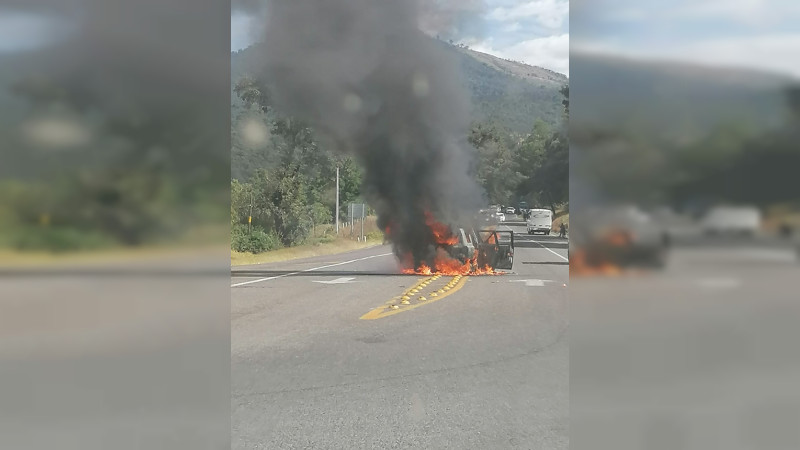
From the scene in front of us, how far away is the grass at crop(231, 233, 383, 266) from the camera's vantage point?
1958 centimetres

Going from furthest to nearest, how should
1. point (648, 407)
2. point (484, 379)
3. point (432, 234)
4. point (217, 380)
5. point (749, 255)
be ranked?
point (432, 234), point (484, 379), point (217, 380), point (648, 407), point (749, 255)

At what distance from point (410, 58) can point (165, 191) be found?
1013cm

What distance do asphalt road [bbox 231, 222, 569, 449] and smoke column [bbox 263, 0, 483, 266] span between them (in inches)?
114

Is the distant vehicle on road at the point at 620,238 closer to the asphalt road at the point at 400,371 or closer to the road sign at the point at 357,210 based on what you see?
the asphalt road at the point at 400,371

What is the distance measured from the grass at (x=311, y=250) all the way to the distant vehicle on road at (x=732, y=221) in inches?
600

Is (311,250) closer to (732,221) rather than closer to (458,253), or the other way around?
(458,253)

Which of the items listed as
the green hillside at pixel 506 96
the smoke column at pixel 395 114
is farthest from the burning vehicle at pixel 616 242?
the smoke column at pixel 395 114

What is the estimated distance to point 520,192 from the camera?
2.44m

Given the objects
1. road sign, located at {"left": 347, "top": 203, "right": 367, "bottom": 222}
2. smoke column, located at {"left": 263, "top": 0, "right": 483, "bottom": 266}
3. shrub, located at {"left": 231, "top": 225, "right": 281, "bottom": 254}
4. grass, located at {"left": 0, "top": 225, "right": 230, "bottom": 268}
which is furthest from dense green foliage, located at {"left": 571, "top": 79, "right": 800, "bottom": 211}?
road sign, located at {"left": 347, "top": 203, "right": 367, "bottom": 222}

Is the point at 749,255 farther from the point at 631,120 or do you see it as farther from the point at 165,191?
the point at 165,191

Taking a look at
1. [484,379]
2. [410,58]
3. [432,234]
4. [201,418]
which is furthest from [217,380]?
[432,234]

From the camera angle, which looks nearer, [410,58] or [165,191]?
[165,191]

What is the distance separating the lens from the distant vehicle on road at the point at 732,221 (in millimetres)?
1373

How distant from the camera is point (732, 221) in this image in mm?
1379
